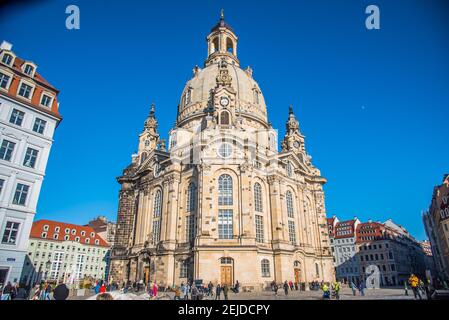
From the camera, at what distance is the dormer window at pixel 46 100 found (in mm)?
27420

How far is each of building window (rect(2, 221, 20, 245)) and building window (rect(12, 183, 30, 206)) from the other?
1.74 metres

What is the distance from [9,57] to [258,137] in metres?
39.1

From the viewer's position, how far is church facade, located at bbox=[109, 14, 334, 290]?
35.3 meters

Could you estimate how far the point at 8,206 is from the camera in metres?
22.6

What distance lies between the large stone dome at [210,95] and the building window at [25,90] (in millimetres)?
31045

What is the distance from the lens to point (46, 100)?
27.8 metres

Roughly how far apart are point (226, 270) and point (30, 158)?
2412 centimetres

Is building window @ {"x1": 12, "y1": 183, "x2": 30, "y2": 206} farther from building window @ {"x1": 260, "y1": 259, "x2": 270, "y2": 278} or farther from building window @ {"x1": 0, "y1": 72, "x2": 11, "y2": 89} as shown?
building window @ {"x1": 260, "y1": 259, "x2": 270, "y2": 278}

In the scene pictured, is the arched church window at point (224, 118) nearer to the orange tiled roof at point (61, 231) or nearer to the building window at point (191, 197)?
the building window at point (191, 197)

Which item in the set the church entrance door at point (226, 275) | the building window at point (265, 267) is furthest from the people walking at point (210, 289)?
the building window at point (265, 267)

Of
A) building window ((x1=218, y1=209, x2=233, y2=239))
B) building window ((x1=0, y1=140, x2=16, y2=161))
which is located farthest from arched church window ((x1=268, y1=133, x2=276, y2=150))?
building window ((x1=0, y1=140, x2=16, y2=161))

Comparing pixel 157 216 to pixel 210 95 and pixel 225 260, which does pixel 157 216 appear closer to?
pixel 225 260
